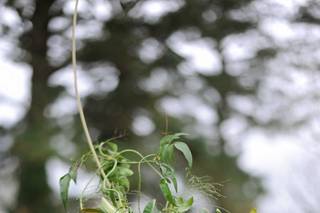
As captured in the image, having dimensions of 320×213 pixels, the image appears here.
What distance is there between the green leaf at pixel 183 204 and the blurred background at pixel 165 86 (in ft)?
3.49

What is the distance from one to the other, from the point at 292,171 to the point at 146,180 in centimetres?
72

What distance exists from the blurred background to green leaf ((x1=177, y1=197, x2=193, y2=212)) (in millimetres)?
1065

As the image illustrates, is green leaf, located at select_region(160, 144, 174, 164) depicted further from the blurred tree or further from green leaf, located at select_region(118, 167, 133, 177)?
the blurred tree

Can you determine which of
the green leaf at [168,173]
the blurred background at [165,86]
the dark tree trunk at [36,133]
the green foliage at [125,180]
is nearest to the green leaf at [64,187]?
the green foliage at [125,180]

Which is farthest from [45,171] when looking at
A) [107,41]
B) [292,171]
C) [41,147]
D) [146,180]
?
[292,171]

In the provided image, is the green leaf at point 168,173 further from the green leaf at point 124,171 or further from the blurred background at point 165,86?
the blurred background at point 165,86

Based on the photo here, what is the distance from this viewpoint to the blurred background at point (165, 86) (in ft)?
6.24

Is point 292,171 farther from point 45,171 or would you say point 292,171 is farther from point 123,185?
point 123,185

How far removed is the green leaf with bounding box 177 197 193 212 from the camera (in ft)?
2.01

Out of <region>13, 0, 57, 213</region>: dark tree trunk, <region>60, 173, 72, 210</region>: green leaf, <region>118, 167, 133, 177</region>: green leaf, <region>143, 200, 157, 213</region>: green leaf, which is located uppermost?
<region>143, 200, 157, 213</region>: green leaf

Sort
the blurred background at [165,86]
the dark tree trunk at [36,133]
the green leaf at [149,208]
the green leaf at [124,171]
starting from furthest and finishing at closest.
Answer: the dark tree trunk at [36,133]
the blurred background at [165,86]
the green leaf at [124,171]
the green leaf at [149,208]

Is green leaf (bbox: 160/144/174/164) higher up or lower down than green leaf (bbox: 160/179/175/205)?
higher up

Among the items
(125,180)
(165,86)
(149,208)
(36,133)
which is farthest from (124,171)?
(165,86)

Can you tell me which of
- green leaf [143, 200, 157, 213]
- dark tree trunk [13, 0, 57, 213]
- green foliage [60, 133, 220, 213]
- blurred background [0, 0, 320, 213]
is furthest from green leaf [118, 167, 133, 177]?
dark tree trunk [13, 0, 57, 213]
